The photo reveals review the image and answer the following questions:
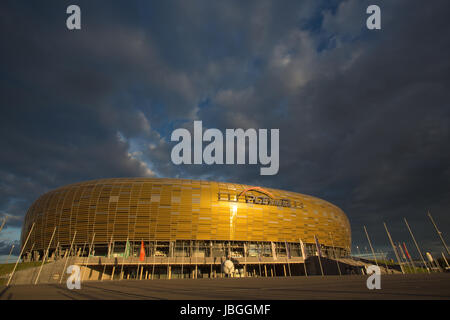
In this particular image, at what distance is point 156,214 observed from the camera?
5147 centimetres

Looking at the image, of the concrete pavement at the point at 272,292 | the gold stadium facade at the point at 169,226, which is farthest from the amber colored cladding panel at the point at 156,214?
the concrete pavement at the point at 272,292

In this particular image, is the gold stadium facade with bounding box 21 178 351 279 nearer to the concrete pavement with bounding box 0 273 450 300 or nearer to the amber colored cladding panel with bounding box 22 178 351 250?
the amber colored cladding panel with bounding box 22 178 351 250

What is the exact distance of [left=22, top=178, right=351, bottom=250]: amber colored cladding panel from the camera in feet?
165

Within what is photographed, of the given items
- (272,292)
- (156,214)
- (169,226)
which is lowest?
(272,292)

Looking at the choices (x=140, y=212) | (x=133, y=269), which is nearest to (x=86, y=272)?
(x=133, y=269)

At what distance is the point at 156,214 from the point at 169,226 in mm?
4221

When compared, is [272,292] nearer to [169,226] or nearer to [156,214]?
[169,226]

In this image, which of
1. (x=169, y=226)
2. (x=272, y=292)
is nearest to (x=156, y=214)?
(x=169, y=226)

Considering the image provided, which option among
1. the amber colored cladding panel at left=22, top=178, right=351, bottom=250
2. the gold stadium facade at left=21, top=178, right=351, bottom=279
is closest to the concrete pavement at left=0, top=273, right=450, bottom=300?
the gold stadium facade at left=21, top=178, right=351, bottom=279

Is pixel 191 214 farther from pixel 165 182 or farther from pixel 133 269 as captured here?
pixel 133 269

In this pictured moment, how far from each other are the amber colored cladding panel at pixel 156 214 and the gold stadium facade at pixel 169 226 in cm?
22
